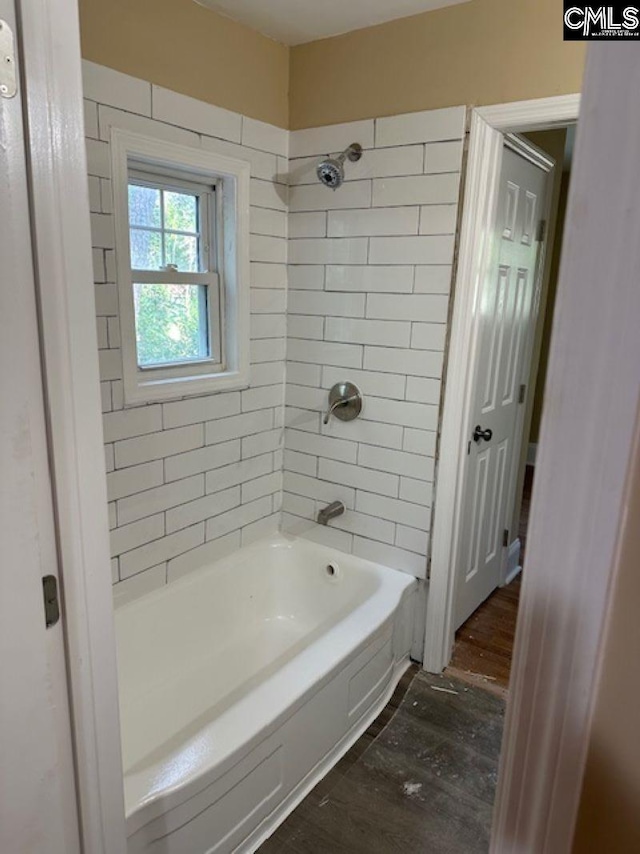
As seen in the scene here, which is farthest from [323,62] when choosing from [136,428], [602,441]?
[602,441]

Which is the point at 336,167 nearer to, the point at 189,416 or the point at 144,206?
the point at 144,206

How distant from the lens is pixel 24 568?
804 millimetres

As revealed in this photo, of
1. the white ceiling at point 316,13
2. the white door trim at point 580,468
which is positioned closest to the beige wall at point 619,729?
the white door trim at point 580,468

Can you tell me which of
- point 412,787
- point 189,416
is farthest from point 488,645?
point 189,416

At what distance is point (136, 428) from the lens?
191 cm

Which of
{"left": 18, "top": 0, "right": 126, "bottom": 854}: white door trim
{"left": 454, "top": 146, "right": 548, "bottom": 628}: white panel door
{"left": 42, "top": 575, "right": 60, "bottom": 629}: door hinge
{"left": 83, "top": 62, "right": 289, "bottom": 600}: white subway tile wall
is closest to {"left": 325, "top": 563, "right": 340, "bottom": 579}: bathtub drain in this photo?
{"left": 83, "top": 62, "right": 289, "bottom": 600}: white subway tile wall

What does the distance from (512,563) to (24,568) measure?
2811 millimetres

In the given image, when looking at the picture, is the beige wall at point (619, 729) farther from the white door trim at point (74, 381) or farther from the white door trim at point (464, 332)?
the white door trim at point (464, 332)

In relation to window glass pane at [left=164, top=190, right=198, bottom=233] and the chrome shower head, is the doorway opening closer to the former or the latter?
the chrome shower head

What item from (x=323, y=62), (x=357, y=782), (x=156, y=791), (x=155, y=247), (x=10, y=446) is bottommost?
(x=357, y=782)

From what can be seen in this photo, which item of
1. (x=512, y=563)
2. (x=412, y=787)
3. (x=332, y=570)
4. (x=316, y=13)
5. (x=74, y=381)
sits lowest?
(x=412, y=787)

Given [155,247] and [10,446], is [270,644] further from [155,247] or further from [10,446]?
[10,446]

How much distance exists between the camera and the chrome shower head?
2037 mm

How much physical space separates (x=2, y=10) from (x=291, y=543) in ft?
7.06
